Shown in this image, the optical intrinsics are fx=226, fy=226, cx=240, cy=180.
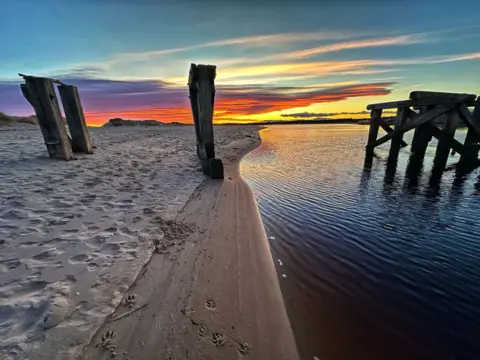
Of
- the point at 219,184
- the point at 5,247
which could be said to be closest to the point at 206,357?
the point at 5,247

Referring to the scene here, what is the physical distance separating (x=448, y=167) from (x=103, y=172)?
1354cm

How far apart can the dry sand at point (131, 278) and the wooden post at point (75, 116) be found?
14.6 feet

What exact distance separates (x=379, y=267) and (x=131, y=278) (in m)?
3.46

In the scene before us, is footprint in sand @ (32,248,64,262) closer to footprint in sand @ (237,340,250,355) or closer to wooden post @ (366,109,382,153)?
footprint in sand @ (237,340,250,355)

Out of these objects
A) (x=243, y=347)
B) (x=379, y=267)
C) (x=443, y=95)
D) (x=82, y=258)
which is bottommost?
(x=379, y=267)

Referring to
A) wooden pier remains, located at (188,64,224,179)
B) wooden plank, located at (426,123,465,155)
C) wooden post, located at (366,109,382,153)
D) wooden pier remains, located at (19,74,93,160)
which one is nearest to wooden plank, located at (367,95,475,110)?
wooden plank, located at (426,123,465,155)

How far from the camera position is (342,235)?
4.31 meters

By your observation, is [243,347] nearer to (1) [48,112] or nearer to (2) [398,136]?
(1) [48,112]

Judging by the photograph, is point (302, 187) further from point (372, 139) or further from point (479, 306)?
point (372, 139)

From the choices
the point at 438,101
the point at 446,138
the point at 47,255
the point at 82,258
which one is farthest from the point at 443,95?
the point at 47,255

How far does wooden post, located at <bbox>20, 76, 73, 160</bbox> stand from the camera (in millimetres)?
7043

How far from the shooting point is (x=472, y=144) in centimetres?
992

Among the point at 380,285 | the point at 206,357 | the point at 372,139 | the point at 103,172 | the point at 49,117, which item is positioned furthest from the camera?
the point at 372,139

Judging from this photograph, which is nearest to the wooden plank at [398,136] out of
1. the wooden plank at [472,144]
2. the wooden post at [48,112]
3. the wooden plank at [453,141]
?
the wooden plank at [453,141]
